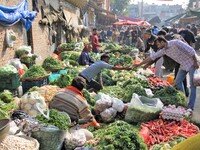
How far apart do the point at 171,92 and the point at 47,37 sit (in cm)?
744

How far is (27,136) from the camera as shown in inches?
155

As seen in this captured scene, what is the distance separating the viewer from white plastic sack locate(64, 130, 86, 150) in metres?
4.23

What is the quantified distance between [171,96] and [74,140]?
9.79 ft

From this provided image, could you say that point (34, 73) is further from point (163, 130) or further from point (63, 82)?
point (163, 130)

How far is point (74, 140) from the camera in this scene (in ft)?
14.0

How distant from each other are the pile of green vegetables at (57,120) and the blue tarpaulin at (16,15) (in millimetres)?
3995

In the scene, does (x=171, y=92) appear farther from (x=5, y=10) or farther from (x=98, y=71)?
(x=5, y=10)

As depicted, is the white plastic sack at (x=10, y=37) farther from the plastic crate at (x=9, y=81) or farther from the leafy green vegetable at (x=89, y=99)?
the leafy green vegetable at (x=89, y=99)

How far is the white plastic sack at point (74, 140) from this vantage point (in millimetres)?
4234

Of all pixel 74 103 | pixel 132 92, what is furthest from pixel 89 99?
pixel 74 103

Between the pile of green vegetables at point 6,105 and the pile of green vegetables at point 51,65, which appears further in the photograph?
the pile of green vegetables at point 51,65

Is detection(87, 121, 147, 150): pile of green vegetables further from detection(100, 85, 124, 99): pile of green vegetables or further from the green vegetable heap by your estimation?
detection(100, 85, 124, 99): pile of green vegetables

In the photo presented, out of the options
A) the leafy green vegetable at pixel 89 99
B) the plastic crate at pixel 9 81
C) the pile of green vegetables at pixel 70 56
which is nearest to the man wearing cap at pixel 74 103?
the leafy green vegetable at pixel 89 99

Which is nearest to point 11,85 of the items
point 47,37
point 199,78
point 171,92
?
point 171,92
